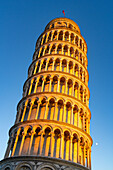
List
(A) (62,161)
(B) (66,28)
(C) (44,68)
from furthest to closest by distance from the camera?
(B) (66,28) → (C) (44,68) → (A) (62,161)

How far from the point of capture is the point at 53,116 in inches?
828

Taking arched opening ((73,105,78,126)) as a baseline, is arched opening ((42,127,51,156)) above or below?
below

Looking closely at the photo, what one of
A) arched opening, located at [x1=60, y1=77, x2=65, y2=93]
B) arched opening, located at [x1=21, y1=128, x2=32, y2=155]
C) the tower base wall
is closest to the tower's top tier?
arched opening, located at [x1=60, y1=77, x2=65, y2=93]

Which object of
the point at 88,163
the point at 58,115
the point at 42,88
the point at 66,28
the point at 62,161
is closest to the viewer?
the point at 62,161

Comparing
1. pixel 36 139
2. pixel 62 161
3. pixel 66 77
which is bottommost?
pixel 62 161

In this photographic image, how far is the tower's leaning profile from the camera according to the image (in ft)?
59.6

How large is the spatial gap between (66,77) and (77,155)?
968 centimetres

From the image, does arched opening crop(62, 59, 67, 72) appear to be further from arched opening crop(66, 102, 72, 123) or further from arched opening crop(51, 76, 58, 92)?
arched opening crop(66, 102, 72, 123)

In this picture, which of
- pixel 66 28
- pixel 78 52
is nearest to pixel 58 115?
pixel 78 52

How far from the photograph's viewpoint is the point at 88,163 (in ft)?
67.8

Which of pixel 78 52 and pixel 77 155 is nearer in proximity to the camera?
pixel 77 155

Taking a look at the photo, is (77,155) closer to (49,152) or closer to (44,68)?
(49,152)

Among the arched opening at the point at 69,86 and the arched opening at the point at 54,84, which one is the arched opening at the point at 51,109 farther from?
the arched opening at the point at 69,86

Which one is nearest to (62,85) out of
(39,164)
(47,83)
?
(47,83)
